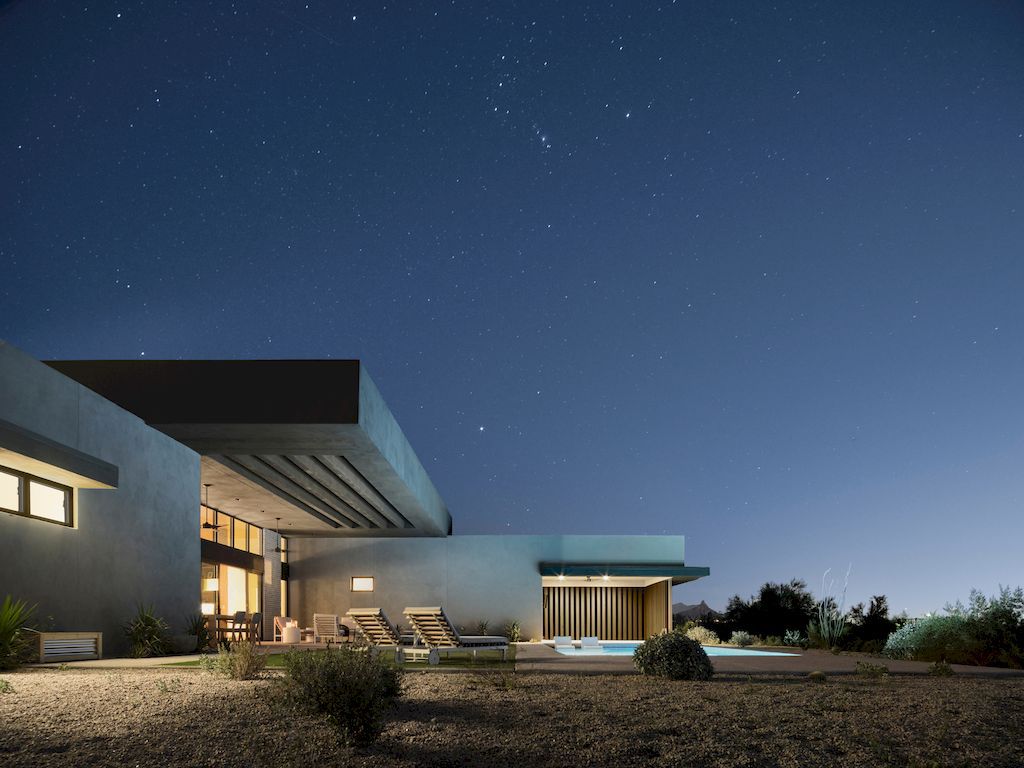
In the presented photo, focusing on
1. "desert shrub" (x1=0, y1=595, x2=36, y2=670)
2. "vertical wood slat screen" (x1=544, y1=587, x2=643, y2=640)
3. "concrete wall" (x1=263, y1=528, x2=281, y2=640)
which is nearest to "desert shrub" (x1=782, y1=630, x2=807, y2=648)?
"vertical wood slat screen" (x1=544, y1=587, x2=643, y2=640)

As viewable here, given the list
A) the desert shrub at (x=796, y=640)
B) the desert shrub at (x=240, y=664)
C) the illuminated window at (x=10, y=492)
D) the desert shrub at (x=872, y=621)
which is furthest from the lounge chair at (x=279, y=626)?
the desert shrub at (x=240, y=664)

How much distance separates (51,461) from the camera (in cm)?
888

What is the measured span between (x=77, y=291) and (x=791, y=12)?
28.7m

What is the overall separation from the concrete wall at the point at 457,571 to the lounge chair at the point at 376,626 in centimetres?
939

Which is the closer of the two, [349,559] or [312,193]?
[349,559]

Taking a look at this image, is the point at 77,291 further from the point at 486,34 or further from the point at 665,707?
the point at 665,707

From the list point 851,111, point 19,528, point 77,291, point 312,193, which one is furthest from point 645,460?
point 19,528

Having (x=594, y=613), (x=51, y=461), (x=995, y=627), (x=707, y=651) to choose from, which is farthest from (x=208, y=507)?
(x=995, y=627)

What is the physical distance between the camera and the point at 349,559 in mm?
23859

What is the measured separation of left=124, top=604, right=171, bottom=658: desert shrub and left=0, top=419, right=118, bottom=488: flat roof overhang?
2.09 metres

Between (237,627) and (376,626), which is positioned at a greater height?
(376,626)

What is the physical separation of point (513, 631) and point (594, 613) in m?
3.01

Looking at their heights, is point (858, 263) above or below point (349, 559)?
above

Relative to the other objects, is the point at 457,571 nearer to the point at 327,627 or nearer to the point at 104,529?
the point at 327,627
